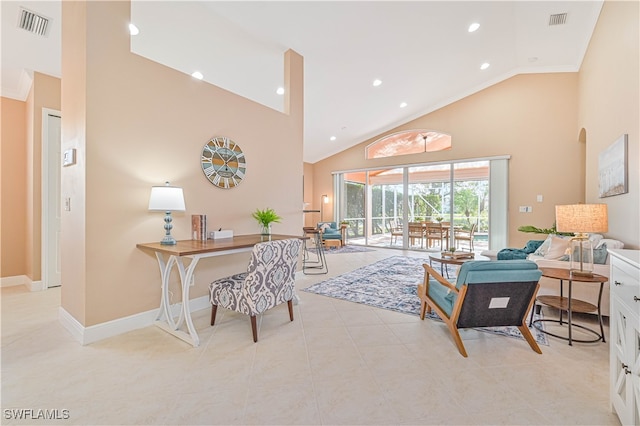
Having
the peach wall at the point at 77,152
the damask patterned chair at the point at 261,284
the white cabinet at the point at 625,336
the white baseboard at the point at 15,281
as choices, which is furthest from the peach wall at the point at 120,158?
the white cabinet at the point at 625,336

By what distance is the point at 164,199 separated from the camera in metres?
2.64

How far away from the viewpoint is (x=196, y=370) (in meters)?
2.06

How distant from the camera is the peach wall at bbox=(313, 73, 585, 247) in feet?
19.4

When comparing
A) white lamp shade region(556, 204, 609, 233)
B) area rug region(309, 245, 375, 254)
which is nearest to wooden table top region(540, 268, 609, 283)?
white lamp shade region(556, 204, 609, 233)

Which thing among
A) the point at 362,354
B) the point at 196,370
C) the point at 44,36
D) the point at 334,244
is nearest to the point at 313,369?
the point at 362,354

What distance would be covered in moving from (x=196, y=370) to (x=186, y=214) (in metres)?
1.69

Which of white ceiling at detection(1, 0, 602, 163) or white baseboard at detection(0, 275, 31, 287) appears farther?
white baseboard at detection(0, 275, 31, 287)

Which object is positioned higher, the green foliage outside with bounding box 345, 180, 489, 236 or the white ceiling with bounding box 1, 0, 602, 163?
the white ceiling with bounding box 1, 0, 602, 163

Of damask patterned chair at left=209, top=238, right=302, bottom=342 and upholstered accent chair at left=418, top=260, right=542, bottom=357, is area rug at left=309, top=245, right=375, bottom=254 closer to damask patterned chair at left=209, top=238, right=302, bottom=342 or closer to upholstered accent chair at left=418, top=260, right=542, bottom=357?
damask patterned chair at left=209, top=238, right=302, bottom=342

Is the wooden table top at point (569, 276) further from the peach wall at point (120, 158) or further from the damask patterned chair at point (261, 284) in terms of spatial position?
the peach wall at point (120, 158)

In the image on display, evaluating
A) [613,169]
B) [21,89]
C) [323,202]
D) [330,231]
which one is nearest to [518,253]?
[613,169]

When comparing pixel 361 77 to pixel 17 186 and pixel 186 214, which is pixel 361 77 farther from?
pixel 17 186

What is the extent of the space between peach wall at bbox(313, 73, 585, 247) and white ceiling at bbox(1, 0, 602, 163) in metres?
0.36

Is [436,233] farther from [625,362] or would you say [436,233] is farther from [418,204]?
[625,362]
